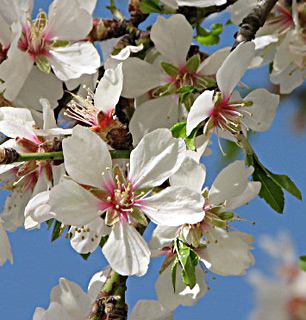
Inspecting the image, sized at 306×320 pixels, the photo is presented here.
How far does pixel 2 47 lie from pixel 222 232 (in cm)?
48

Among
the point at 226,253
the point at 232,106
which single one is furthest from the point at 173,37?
the point at 226,253

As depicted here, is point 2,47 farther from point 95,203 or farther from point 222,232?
point 222,232

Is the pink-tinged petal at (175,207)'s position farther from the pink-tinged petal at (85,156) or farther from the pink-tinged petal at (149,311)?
the pink-tinged petal at (149,311)

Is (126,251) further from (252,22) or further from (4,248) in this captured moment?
(252,22)

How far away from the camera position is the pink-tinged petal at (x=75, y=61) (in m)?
1.19

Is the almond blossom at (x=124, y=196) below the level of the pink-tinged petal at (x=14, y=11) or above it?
below

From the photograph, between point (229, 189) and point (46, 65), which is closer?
point (229, 189)

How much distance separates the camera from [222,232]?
1108mm

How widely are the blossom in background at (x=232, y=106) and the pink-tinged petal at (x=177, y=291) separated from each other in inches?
9.3

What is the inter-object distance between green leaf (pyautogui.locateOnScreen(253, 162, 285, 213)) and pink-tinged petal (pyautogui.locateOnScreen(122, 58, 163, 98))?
0.24 meters

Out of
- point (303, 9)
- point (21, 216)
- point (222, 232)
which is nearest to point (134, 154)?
point (222, 232)

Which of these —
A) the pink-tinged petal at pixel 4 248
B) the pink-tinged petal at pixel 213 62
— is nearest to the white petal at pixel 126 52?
the pink-tinged petal at pixel 213 62

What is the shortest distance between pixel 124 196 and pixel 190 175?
11 cm

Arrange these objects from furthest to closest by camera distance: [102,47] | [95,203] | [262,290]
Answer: [102,47] < [95,203] < [262,290]
